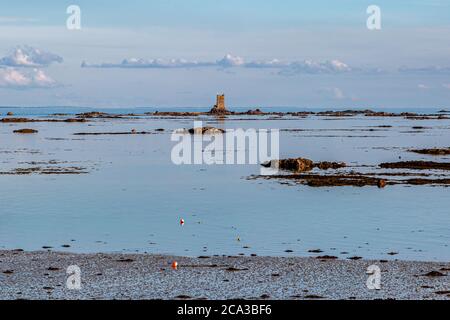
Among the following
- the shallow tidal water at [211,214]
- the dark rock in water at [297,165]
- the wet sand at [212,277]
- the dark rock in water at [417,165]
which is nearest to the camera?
the wet sand at [212,277]

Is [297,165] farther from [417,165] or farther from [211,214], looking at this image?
[211,214]

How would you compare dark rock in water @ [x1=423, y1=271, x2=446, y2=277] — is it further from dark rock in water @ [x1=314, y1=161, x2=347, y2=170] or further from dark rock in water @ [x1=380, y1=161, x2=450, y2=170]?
dark rock in water @ [x1=380, y1=161, x2=450, y2=170]

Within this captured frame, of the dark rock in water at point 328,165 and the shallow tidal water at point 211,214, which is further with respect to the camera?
A: the dark rock in water at point 328,165

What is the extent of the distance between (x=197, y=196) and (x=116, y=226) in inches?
447

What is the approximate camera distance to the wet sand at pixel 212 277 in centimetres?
2108

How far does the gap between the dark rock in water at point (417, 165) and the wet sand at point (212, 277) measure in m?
36.7

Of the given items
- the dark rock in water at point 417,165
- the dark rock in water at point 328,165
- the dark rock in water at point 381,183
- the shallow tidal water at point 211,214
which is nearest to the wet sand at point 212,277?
the shallow tidal water at point 211,214

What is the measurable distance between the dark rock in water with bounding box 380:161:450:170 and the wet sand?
36.7 m

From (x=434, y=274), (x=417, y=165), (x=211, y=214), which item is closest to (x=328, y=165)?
(x=417, y=165)

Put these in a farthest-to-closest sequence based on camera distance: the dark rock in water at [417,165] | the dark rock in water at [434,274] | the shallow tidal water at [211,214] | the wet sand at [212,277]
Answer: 1. the dark rock in water at [417,165]
2. the shallow tidal water at [211,214]
3. the dark rock in water at [434,274]
4. the wet sand at [212,277]

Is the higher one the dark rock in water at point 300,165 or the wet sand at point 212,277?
the dark rock in water at point 300,165

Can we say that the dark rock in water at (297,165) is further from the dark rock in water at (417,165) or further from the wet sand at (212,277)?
the wet sand at (212,277)

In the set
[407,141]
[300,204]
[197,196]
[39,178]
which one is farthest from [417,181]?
[407,141]

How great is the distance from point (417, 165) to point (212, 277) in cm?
4322
